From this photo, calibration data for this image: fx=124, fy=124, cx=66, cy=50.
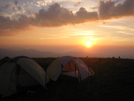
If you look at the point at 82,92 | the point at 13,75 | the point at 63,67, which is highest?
the point at 63,67

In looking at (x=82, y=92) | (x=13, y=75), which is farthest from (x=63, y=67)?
(x=13, y=75)

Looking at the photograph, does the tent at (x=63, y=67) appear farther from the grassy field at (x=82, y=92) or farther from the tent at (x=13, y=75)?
the tent at (x=13, y=75)

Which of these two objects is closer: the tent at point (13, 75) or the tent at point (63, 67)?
the tent at point (13, 75)

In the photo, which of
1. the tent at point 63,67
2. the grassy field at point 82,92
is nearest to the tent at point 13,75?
the grassy field at point 82,92

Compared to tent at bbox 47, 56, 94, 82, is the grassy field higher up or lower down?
lower down

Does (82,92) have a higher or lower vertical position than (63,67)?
lower

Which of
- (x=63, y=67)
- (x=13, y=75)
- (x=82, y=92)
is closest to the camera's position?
(x=13, y=75)

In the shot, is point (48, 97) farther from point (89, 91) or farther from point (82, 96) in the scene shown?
point (89, 91)

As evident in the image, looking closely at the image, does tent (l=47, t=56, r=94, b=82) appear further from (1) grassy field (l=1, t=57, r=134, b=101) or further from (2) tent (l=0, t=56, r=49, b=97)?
(2) tent (l=0, t=56, r=49, b=97)

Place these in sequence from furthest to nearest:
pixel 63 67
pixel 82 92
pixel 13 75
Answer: pixel 63 67 → pixel 82 92 → pixel 13 75

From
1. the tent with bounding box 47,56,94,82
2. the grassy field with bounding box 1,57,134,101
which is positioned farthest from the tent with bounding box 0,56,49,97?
the tent with bounding box 47,56,94,82

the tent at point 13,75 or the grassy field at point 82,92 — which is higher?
the tent at point 13,75

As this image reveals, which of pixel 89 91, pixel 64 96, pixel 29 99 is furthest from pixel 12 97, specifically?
pixel 89 91

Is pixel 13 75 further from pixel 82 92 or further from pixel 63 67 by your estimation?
pixel 82 92
